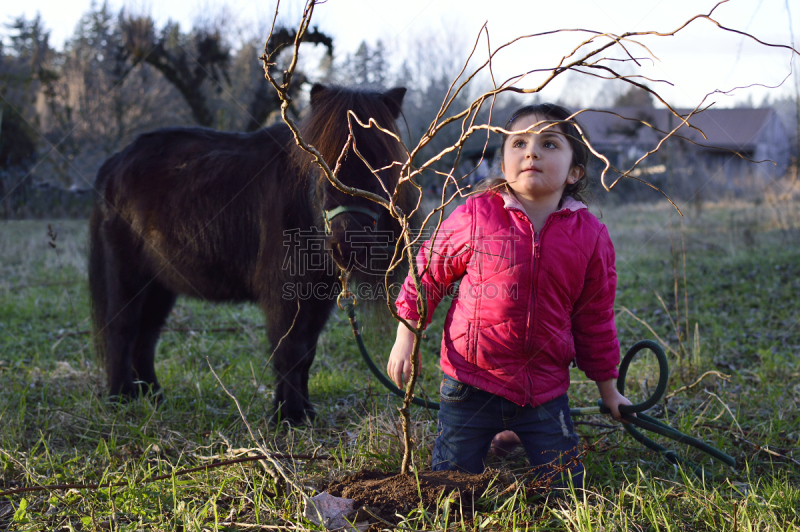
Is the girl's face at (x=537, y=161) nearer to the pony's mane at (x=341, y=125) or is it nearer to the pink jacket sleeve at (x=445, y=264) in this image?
the pink jacket sleeve at (x=445, y=264)

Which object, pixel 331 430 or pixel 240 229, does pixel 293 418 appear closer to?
pixel 331 430

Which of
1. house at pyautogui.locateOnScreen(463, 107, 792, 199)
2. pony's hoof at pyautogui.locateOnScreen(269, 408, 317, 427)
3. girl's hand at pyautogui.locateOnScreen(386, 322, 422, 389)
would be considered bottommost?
pony's hoof at pyautogui.locateOnScreen(269, 408, 317, 427)

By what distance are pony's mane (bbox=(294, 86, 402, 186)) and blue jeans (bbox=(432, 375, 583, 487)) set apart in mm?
1212

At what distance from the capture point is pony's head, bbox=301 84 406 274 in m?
2.38

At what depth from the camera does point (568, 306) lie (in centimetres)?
204

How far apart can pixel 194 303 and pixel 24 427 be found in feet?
11.5

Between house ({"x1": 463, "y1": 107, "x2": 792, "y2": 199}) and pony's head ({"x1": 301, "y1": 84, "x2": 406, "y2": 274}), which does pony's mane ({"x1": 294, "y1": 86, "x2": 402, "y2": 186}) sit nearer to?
pony's head ({"x1": 301, "y1": 84, "x2": 406, "y2": 274})

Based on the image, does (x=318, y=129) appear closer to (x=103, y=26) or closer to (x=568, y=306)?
(x=568, y=306)

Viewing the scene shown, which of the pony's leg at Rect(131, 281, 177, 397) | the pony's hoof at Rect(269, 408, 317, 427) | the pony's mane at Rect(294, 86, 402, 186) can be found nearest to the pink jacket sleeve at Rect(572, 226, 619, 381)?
the pony's mane at Rect(294, 86, 402, 186)

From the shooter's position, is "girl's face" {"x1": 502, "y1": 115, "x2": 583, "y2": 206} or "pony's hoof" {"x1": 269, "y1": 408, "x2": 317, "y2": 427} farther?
"pony's hoof" {"x1": 269, "y1": 408, "x2": 317, "y2": 427}

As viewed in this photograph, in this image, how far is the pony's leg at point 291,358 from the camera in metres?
2.87

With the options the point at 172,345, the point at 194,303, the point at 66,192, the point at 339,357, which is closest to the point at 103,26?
the point at 66,192

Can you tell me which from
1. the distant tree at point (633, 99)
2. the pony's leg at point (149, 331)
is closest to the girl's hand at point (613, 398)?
the pony's leg at point (149, 331)

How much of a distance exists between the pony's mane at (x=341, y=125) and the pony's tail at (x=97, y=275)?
1839mm
